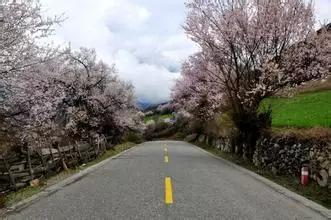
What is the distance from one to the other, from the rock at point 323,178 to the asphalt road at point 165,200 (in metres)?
1.45

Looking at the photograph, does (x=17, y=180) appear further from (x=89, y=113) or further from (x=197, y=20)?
(x=89, y=113)

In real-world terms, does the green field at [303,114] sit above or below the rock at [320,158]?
above

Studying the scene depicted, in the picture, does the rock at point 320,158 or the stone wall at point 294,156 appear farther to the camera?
the rock at point 320,158

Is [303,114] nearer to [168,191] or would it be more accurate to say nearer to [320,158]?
[320,158]

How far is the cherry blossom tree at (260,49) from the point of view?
63.3 ft

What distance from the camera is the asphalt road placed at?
7.71 m

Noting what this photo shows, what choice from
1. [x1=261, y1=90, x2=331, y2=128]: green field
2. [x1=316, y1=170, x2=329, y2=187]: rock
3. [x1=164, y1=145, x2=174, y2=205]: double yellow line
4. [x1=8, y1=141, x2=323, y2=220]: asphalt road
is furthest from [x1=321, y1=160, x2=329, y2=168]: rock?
[x1=164, y1=145, x2=174, y2=205]: double yellow line

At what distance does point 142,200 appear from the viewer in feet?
29.5

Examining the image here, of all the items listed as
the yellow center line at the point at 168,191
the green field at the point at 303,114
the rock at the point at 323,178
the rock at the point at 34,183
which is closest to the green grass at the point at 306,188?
the rock at the point at 323,178

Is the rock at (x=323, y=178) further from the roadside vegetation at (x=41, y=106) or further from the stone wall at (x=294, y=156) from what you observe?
the roadside vegetation at (x=41, y=106)

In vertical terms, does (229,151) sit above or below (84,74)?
below

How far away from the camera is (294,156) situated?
545 inches

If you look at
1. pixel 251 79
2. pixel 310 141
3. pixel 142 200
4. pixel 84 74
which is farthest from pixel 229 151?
pixel 142 200

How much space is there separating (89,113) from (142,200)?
73.1 feet
